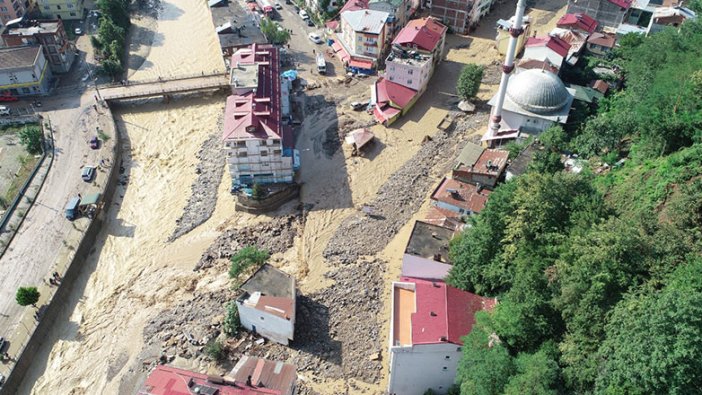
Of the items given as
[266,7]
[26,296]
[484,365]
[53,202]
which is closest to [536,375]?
[484,365]

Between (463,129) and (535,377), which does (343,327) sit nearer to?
(535,377)

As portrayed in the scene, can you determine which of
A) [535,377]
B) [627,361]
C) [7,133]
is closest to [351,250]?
[535,377]

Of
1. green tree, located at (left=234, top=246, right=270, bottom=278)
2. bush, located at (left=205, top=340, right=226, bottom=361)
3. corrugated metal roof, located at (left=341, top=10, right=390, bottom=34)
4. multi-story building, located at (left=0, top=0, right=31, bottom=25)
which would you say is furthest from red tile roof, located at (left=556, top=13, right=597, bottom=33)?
multi-story building, located at (left=0, top=0, right=31, bottom=25)

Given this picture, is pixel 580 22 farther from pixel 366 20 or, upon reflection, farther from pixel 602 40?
pixel 366 20

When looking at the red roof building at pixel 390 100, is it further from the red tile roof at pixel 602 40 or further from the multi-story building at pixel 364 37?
the red tile roof at pixel 602 40

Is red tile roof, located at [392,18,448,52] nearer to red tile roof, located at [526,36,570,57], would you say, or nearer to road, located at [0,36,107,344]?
red tile roof, located at [526,36,570,57]

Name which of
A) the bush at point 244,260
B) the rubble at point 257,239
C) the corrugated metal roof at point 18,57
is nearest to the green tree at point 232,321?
the bush at point 244,260
